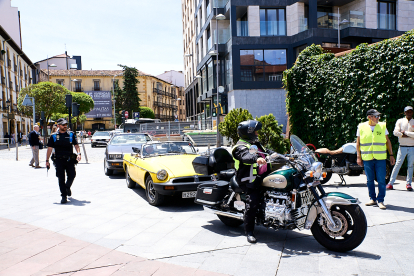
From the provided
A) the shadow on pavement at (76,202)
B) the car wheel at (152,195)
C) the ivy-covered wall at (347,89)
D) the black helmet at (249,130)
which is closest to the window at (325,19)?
the ivy-covered wall at (347,89)

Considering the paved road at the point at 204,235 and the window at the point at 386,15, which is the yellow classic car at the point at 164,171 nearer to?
the paved road at the point at 204,235

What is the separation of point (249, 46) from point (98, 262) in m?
24.1

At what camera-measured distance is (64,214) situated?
21.5ft

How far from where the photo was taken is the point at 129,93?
234ft

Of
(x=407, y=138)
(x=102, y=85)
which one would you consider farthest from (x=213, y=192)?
(x=102, y=85)

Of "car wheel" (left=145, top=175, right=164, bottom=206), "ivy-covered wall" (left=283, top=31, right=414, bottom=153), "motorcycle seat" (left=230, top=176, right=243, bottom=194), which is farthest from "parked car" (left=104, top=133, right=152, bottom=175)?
"motorcycle seat" (left=230, top=176, right=243, bottom=194)

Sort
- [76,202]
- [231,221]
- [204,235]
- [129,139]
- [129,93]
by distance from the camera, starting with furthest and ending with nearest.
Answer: [129,93] < [129,139] < [76,202] < [231,221] < [204,235]

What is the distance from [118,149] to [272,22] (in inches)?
753

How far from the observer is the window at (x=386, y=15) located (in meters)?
25.9

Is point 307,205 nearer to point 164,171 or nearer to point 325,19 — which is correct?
point 164,171

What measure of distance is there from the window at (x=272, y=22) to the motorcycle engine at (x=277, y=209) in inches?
933

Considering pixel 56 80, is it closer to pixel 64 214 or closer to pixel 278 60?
pixel 278 60

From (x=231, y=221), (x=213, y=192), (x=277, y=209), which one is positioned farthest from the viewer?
(x=231, y=221)

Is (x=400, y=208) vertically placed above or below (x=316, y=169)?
below
